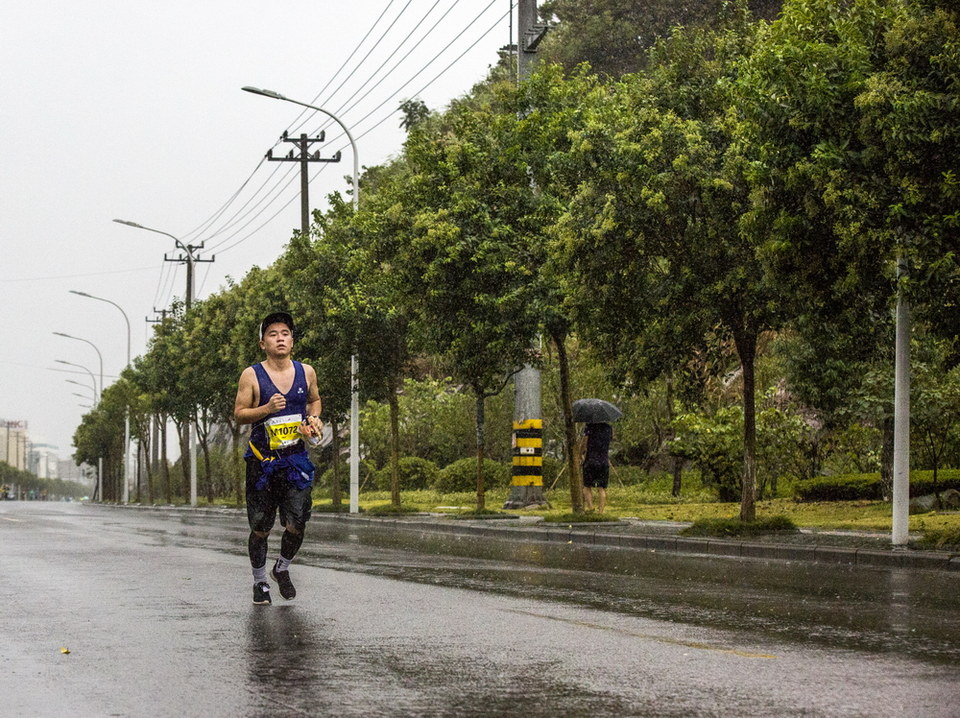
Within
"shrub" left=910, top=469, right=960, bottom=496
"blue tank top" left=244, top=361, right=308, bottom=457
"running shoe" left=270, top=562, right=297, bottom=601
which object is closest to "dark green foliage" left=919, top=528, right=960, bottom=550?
"shrub" left=910, top=469, right=960, bottom=496

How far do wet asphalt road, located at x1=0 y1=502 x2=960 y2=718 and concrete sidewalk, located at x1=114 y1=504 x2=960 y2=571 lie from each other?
103cm

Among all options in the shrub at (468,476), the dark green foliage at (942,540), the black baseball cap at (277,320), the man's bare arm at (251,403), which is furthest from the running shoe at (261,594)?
the shrub at (468,476)

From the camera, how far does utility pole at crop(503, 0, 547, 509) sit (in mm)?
28438

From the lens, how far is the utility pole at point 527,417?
28.4 meters

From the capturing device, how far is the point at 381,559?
1520 centimetres

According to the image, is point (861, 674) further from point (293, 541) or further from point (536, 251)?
point (536, 251)

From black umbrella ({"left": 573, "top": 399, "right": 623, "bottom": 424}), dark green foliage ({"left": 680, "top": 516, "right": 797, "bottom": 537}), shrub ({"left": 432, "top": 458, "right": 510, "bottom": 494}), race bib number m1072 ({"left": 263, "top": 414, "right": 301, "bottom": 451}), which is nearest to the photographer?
race bib number m1072 ({"left": 263, "top": 414, "right": 301, "bottom": 451})

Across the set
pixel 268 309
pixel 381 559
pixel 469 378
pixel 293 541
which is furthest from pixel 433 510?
pixel 293 541

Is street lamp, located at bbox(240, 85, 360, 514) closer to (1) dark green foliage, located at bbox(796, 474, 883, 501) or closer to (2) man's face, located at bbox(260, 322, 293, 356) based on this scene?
(1) dark green foliage, located at bbox(796, 474, 883, 501)

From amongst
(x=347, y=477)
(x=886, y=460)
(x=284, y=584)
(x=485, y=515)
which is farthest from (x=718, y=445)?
(x=347, y=477)

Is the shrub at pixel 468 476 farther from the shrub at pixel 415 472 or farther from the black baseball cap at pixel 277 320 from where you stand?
the black baseball cap at pixel 277 320

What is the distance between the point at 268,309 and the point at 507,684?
37.5 meters

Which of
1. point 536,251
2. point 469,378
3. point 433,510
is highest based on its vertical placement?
point 536,251

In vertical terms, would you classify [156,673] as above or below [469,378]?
below
